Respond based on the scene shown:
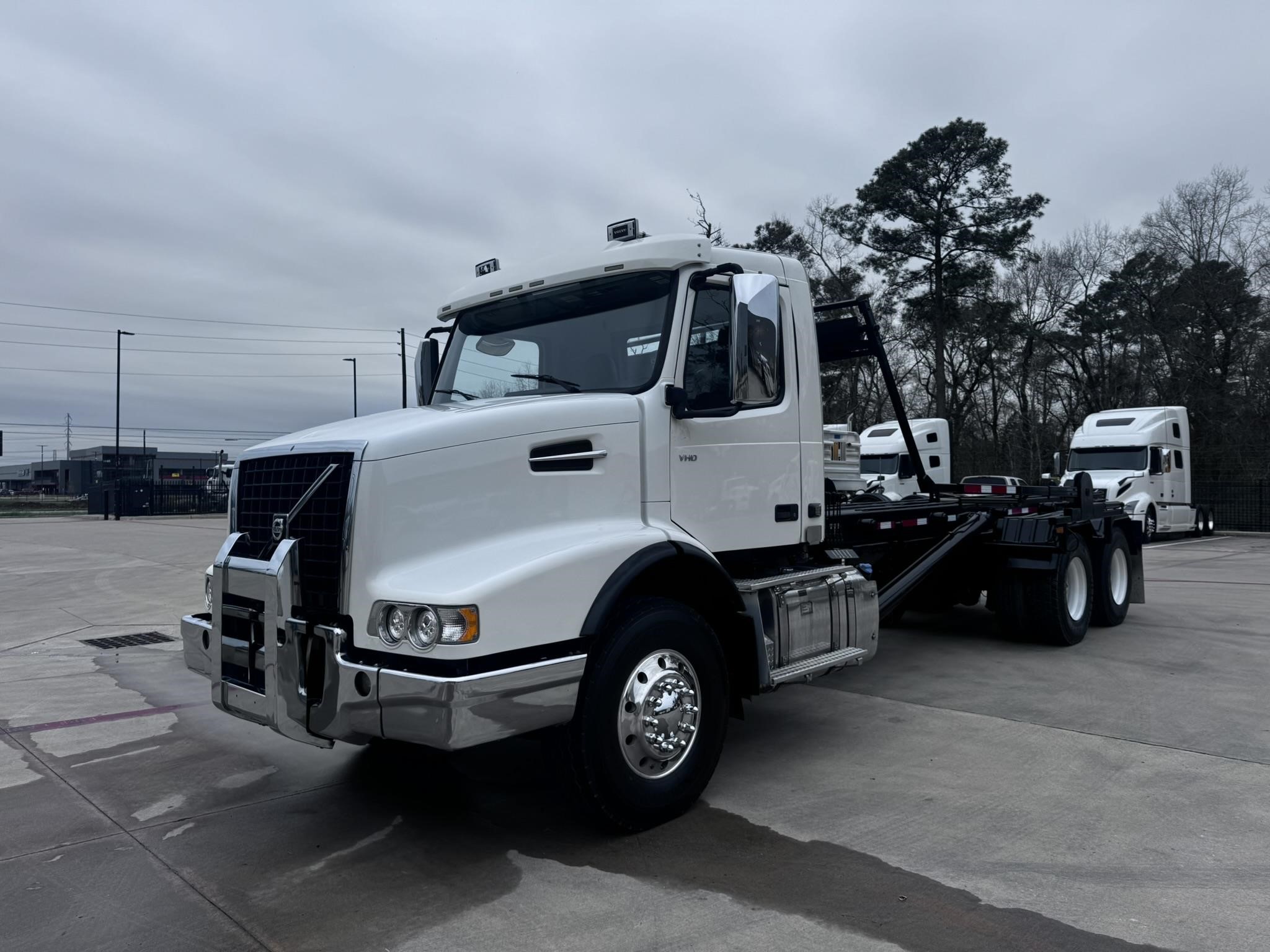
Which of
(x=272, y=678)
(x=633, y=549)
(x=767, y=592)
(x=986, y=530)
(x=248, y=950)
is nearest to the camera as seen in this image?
(x=248, y=950)

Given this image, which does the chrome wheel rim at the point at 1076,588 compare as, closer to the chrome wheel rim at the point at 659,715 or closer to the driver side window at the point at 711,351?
the driver side window at the point at 711,351

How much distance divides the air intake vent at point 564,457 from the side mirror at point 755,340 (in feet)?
3.03

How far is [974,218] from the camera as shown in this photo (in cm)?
3562

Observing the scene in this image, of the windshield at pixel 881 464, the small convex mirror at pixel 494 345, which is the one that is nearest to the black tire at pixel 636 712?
the small convex mirror at pixel 494 345

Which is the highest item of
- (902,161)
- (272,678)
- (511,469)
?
(902,161)

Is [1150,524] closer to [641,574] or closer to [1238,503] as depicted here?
[1238,503]

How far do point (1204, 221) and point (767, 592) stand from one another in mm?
41969

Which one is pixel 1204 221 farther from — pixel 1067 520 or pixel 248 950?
pixel 248 950

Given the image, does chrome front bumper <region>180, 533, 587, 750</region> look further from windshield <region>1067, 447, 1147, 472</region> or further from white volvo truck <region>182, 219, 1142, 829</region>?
windshield <region>1067, 447, 1147, 472</region>

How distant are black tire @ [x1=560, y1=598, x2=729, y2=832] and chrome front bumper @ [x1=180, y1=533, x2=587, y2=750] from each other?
0.15m

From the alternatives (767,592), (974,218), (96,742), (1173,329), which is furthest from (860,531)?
(1173,329)

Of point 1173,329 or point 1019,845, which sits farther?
point 1173,329

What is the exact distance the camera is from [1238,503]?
3303cm

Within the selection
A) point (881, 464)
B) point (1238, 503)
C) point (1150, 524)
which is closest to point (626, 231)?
point (881, 464)
